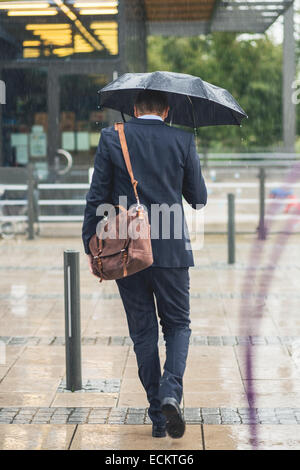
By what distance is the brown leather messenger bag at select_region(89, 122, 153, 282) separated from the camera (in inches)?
167

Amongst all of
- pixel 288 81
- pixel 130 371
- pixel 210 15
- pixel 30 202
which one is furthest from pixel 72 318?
pixel 288 81

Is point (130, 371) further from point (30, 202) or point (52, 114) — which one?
point (52, 114)

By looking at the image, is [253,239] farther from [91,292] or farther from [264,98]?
[264,98]

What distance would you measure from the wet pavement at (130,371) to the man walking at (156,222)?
0.37 metres

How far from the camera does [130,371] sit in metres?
5.84

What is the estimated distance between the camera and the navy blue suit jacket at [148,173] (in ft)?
14.3

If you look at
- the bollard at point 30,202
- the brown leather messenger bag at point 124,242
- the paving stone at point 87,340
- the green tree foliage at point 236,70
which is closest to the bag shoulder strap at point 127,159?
the brown leather messenger bag at point 124,242

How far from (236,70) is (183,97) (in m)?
35.9

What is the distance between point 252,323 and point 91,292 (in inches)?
89.1

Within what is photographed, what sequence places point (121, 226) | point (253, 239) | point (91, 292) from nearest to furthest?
point (121, 226) → point (91, 292) → point (253, 239)

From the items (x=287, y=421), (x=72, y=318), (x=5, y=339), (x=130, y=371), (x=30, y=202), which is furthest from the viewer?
(x=30, y=202)

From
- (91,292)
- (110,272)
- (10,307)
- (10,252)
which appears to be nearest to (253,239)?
(10,252)

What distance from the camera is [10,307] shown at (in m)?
8.17

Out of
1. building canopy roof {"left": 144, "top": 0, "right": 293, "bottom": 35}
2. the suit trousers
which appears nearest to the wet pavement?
the suit trousers
